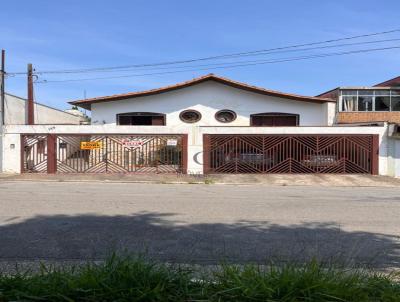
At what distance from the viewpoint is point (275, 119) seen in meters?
32.4

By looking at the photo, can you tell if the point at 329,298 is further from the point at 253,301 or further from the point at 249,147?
the point at 249,147

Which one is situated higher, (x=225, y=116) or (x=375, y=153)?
(x=225, y=116)

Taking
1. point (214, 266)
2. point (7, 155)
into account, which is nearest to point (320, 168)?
point (7, 155)

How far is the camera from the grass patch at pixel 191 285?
4.08 m

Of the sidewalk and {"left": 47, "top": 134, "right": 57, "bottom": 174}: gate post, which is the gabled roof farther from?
the sidewalk

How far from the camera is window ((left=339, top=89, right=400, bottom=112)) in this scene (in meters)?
34.4

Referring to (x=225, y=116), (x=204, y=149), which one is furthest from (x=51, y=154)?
(x=225, y=116)

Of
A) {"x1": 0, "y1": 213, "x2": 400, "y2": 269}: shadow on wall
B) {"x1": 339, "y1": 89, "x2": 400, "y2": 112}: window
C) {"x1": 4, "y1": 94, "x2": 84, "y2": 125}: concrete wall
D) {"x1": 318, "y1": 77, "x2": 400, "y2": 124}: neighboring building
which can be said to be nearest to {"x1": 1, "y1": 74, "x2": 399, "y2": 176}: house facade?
{"x1": 4, "y1": 94, "x2": 84, "y2": 125}: concrete wall

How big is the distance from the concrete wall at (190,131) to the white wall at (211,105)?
7.32 metres

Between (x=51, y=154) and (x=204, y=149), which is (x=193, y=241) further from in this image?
(x=51, y=154)

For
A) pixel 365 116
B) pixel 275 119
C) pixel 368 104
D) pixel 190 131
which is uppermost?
pixel 368 104

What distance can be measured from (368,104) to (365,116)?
3.11ft

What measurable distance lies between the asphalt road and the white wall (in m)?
18.9

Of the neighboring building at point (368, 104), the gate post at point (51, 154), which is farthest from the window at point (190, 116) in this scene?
the neighboring building at point (368, 104)
